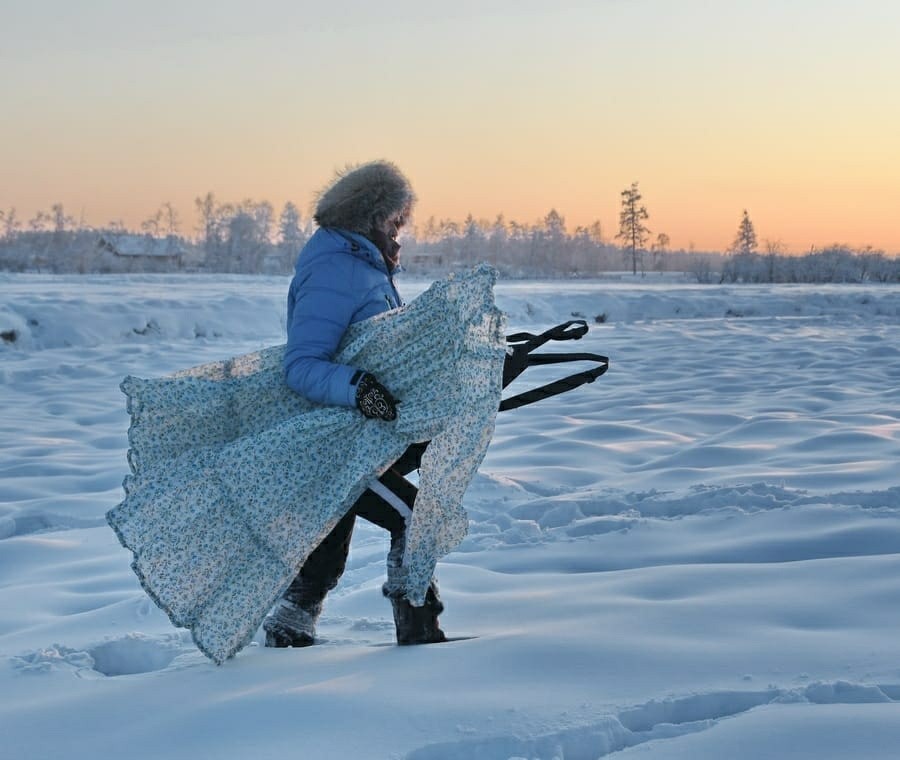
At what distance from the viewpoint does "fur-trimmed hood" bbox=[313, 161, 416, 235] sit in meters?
2.66

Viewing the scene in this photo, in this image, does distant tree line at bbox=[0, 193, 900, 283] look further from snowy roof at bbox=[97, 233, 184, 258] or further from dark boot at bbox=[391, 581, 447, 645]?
dark boot at bbox=[391, 581, 447, 645]

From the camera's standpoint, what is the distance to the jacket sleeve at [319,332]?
247 cm

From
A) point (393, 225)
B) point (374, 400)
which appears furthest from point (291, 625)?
point (393, 225)

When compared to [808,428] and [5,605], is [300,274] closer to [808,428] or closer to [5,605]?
[5,605]

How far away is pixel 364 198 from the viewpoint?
267cm

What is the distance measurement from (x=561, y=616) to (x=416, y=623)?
0.43 m

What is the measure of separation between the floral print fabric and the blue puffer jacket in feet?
0.23

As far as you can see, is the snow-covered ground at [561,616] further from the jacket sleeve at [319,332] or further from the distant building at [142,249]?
the distant building at [142,249]

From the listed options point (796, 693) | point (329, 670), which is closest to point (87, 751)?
point (329, 670)

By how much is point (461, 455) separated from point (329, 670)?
0.62 meters

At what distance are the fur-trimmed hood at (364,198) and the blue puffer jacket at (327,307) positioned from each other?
0.17 feet

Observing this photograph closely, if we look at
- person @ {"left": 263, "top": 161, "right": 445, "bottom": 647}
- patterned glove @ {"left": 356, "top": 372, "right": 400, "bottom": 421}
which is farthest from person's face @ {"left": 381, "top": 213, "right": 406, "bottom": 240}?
patterned glove @ {"left": 356, "top": 372, "right": 400, "bottom": 421}

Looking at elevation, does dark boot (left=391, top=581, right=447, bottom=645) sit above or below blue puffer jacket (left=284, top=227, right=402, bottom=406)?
below

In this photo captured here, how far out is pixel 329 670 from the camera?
2250mm
